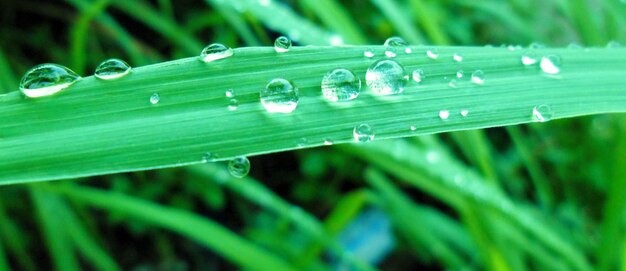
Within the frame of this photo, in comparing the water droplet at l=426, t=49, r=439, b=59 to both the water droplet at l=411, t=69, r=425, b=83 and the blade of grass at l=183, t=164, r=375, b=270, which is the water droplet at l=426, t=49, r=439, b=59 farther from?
the blade of grass at l=183, t=164, r=375, b=270

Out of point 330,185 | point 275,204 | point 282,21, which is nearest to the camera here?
point 282,21

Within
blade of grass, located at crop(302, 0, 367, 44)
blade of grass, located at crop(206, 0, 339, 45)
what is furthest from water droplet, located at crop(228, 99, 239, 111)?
blade of grass, located at crop(302, 0, 367, 44)

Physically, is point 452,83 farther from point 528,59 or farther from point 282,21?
point 282,21

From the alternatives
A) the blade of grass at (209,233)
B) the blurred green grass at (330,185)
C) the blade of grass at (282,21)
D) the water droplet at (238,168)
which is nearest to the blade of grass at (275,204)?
the blurred green grass at (330,185)

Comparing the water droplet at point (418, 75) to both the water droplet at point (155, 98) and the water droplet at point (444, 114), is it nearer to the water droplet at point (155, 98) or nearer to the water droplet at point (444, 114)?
the water droplet at point (444, 114)

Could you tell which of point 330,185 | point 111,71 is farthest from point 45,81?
A: point 330,185

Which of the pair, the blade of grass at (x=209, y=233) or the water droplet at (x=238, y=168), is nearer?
the water droplet at (x=238, y=168)

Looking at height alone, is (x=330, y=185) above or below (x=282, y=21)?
above

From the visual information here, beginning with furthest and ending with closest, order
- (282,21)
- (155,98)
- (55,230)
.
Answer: (55,230) < (282,21) < (155,98)

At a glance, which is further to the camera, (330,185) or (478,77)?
(330,185)
